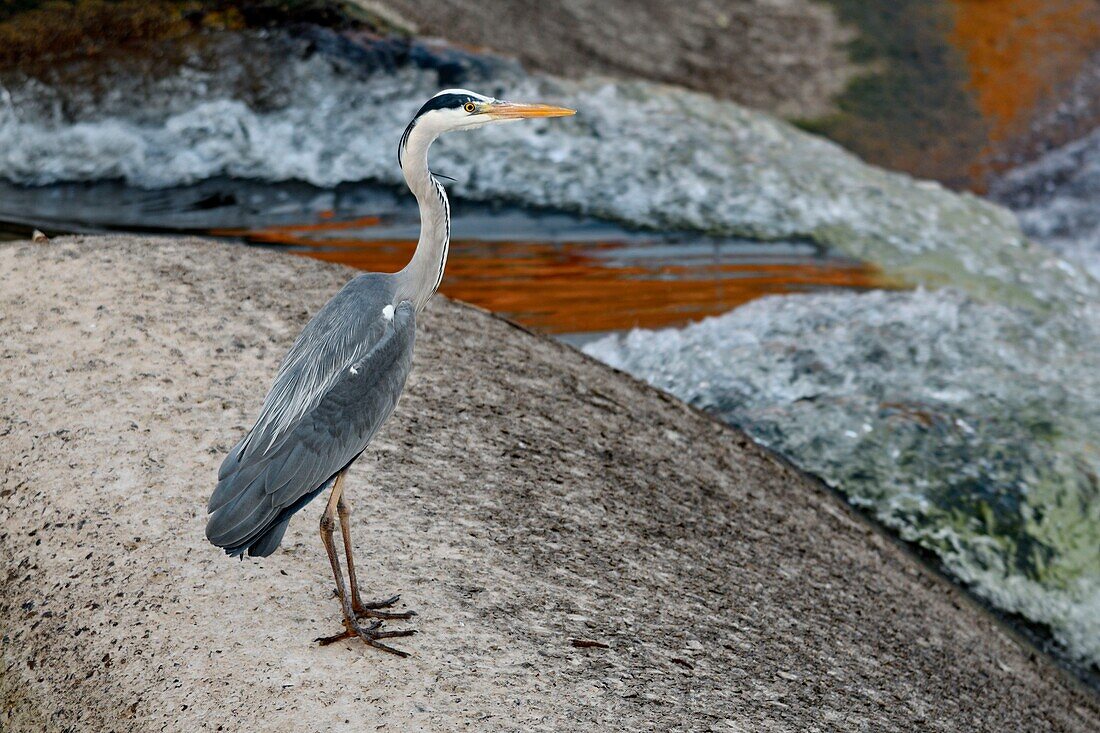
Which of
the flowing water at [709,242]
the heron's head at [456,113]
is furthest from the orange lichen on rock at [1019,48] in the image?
the heron's head at [456,113]

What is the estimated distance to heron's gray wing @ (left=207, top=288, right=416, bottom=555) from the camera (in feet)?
12.4

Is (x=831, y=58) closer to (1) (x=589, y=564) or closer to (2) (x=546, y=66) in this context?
(2) (x=546, y=66)

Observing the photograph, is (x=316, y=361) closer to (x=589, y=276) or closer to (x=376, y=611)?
(x=376, y=611)

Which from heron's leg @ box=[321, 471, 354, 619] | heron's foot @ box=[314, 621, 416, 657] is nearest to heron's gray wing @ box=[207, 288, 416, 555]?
heron's leg @ box=[321, 471, 354, 619]

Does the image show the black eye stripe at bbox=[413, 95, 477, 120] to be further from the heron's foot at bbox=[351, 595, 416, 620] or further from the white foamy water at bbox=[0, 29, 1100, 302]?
the white foamy water at bbox=[0, 29, 1100, 302]

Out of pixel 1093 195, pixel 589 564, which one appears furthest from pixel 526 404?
pixel 1093 195

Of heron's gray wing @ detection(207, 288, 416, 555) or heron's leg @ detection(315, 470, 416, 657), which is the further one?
heron's leg @ detection(315, 470, 416, 657)

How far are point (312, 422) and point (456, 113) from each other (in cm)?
111

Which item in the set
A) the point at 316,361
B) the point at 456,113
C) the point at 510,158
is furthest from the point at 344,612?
the point at 510,158

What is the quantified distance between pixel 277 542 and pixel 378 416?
533mm

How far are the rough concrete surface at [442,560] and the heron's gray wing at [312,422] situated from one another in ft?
1.65

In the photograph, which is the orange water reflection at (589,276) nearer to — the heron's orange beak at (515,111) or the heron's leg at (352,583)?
the heron's orange beak at (515,111)

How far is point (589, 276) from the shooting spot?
9281 millimetres

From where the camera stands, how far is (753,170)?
35.6 ft
